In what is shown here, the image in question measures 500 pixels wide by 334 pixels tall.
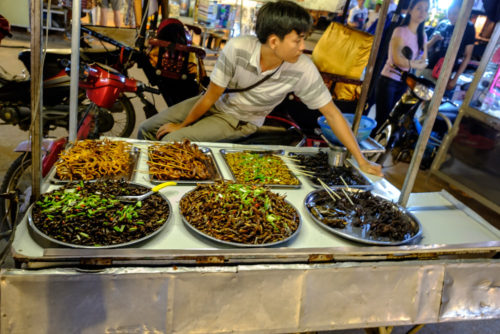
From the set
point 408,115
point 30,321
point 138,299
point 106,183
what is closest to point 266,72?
point 106,183

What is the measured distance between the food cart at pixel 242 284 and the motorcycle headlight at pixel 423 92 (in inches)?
134

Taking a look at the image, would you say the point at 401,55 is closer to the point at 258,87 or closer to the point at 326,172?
the point at 258,87

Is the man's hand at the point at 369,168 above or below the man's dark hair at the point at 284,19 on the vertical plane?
below

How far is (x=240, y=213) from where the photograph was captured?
1815mm

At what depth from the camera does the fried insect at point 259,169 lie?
2.33 m

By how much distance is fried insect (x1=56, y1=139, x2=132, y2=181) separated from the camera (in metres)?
2.04

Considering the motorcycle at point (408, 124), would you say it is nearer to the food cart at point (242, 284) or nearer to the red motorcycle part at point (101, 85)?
the food cart at point (242, 284)

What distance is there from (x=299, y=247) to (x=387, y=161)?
15.2ft

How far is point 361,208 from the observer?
211cm

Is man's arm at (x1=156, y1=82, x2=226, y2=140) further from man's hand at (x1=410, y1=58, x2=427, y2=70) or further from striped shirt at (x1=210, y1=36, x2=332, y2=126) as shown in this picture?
man's hand at (x1=410, y1=58, x2=427, y2=70)

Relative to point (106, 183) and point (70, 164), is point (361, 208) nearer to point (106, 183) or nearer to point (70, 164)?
point (106, 183)

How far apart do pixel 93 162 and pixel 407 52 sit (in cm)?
474

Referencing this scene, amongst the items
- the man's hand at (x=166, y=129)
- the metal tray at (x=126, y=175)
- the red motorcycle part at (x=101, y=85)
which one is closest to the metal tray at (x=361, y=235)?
the metal tray at (x=126, y=175)

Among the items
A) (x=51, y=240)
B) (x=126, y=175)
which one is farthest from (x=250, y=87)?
(x=51, y=240)
